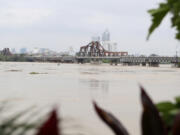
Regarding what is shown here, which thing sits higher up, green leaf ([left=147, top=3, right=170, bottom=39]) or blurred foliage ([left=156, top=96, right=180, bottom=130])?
green leaf ([left=147, top=3, right=170, bottom=39])

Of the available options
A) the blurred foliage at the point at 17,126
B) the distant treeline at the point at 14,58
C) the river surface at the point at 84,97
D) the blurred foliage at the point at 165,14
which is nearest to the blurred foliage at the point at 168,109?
the river surface at the point at 84,97

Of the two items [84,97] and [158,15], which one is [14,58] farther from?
[158,15]

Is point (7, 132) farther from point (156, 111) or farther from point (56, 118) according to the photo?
point (156, 111)

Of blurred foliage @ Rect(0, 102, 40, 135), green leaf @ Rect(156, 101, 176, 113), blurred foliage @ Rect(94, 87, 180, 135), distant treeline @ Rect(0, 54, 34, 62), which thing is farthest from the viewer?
distant treeline @ Rect(0, 54, 34, 62)

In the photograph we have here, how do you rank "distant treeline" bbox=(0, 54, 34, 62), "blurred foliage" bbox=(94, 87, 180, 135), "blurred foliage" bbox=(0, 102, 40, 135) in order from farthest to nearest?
"distant treeline" bbox=(0, 54, 34, 62), "blurred foliage" bbox=(94, 87, 180, 135), "blurred foliage" bbox=(0, 102, 40, 135)

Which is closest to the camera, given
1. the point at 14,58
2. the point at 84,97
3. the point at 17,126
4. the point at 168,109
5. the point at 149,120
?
the point at 17,126

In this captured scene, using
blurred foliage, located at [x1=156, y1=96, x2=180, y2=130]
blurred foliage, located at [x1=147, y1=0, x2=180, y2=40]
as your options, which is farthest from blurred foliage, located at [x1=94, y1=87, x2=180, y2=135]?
blurred foliage, located at [x1=147, y1=0, x2=180, y2=40]

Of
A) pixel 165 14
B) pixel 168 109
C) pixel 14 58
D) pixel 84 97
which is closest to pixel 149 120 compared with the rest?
pixel 168 109

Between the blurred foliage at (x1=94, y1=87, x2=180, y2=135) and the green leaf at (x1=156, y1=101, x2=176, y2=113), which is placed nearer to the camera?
the blurred foliage at (x1=94, y1=87, x2=180, y2=135)

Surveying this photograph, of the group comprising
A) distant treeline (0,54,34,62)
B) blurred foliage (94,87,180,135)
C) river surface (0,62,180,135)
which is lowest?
distant treeline (0,54,34,62)

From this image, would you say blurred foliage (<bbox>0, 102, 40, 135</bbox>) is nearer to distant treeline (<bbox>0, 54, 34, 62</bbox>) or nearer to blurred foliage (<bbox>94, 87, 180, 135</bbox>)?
blurred foliage (<bbox>94, 87, 180, 135</bbox>)

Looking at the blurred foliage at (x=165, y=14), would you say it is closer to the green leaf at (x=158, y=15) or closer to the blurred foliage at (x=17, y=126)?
the green leaf at (x=158, y=15)

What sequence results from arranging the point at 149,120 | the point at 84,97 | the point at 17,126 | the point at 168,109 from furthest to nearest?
the point at 84,97, the point at 168,109, the point at 149,120, the point at 17,126

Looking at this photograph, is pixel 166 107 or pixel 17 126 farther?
pixel 166 107
